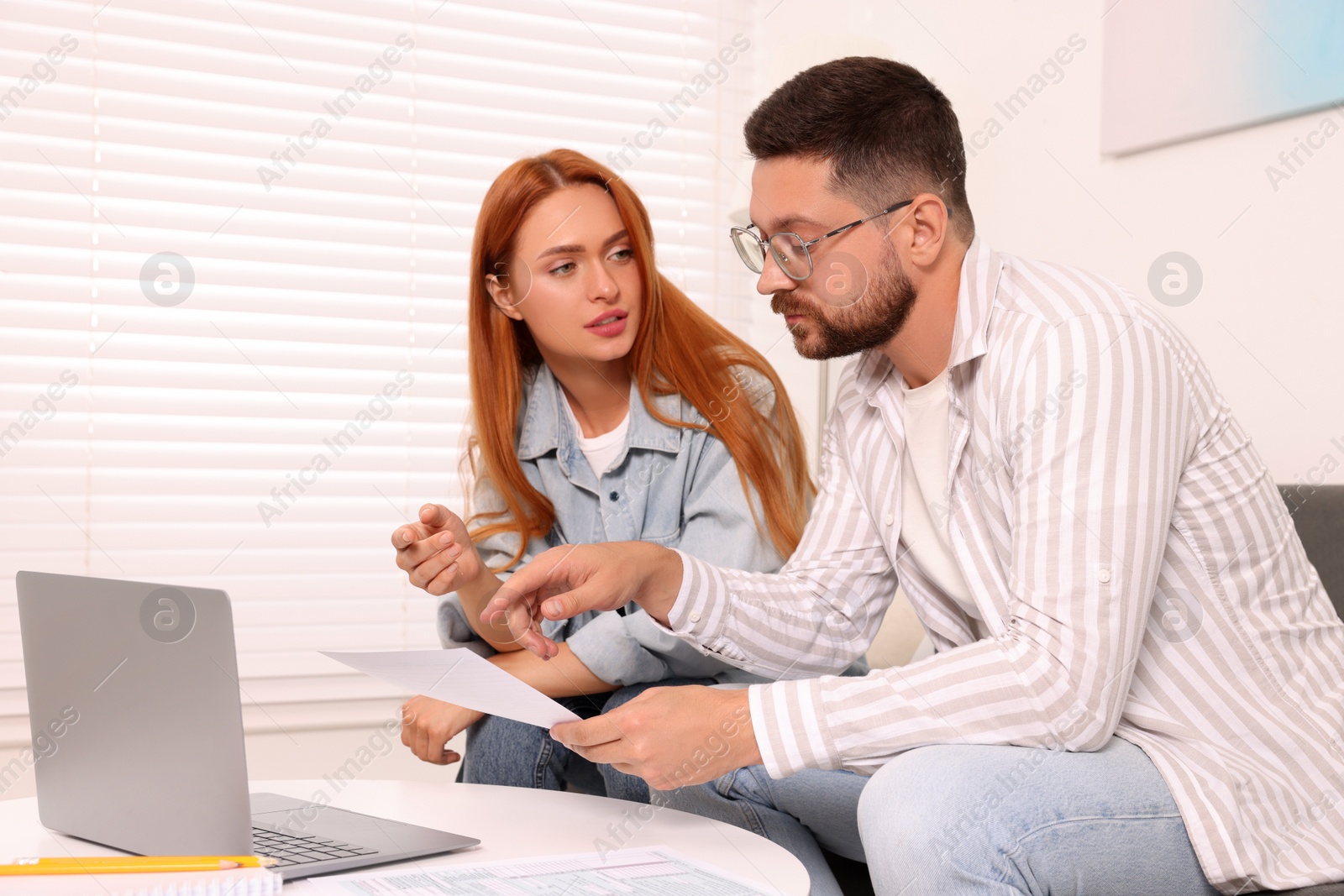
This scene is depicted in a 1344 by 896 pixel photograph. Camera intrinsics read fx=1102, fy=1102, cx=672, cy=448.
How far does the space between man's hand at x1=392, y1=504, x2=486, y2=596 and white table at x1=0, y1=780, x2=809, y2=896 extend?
26cm

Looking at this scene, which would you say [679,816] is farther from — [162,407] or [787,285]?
[162,407]

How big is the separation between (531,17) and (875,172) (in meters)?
1.53

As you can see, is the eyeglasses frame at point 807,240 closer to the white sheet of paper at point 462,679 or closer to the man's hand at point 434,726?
the white sheet of paper at point 462,679

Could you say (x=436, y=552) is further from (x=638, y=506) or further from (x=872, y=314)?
(x=872, y=314)

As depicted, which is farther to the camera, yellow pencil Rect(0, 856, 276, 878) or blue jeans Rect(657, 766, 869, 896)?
blue jeans Rect(657, 766, 869, 896)

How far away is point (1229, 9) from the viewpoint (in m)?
1.64

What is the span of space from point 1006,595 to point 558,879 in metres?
0.57

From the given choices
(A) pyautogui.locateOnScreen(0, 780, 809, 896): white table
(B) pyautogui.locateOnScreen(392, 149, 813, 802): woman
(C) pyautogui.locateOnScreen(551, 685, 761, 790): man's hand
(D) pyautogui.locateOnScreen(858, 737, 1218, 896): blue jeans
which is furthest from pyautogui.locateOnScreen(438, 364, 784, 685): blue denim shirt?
(D) pyautogui.locateOnScreen(858, 737, 1218, 896): blue jeans

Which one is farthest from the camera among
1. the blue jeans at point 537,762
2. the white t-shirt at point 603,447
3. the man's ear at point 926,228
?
the white t-shirt at point 603,447

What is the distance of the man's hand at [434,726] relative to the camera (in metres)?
1.51

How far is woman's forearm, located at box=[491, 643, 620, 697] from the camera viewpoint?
1560mm

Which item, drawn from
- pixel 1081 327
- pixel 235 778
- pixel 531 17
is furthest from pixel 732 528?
pixel 531 17

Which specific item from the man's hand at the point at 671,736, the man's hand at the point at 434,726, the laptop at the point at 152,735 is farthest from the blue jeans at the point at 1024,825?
the man's hand at the point at 434,726

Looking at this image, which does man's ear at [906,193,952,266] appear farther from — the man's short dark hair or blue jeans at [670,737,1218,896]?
blue jeans at [670,737,1218,896]
